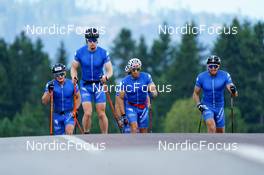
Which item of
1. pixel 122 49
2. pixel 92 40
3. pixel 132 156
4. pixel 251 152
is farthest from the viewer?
pixel 122 49

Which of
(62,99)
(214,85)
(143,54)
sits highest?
(143,54)

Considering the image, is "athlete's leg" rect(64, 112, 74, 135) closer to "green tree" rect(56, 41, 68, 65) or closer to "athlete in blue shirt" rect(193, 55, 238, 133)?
"athlete in blue shirt" rect(193, 55, 238, 133)

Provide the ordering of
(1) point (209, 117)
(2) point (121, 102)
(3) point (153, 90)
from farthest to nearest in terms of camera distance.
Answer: (2) point (121, 102) → (3) point (153, 90) → (1) point (209, 117)

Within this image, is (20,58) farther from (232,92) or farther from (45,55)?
(232,92)

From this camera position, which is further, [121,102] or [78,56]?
[121,102]

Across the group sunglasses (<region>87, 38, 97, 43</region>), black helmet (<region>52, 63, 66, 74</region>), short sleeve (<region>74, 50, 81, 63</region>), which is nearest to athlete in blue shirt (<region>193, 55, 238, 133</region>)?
sunglasses (<region>87, 38, 97, 43</region>)

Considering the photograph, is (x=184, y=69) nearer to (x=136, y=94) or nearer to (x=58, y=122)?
(x=136, y=94)

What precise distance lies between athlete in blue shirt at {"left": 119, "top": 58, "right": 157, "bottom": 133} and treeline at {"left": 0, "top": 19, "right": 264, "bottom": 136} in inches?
3071

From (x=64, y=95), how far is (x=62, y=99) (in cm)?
11

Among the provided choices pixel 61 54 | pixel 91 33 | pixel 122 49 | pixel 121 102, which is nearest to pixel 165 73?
pixel 122 49

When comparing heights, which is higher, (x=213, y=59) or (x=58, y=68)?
(x=213, y=59)

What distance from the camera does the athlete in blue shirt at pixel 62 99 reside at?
49.1 feet

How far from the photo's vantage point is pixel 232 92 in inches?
559

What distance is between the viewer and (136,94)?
51.9 ft
